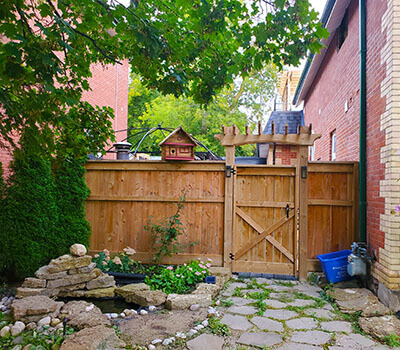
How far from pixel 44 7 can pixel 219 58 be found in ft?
6.98

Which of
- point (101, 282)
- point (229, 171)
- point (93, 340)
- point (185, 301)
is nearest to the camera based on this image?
point (93, 340)

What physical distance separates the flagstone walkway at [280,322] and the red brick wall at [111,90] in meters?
7.78

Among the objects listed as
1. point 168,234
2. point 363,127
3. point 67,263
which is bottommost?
point 67,263

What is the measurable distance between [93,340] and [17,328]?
101 cm

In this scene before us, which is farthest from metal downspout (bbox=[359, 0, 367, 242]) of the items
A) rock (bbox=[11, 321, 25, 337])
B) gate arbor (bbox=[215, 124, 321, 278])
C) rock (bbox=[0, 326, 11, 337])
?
rock (bbox=[0, 326, 11, 337])

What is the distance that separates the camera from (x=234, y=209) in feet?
18.7

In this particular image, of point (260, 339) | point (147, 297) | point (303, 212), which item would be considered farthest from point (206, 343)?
point (303, 212)

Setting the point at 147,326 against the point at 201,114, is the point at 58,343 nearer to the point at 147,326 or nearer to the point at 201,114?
the point at 147,326

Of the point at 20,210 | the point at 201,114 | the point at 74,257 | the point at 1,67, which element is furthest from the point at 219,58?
the point at 201,114

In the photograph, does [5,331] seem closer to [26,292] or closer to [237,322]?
[26,292]

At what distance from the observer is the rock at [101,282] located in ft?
15.7

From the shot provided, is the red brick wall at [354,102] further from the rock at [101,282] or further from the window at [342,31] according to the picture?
the rock at [101,282]

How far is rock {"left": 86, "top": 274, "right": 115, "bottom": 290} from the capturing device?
4777 mm

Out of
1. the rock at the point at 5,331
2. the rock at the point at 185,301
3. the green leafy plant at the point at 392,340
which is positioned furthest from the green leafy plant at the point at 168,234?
the green leafy plant at the point at 392,340
